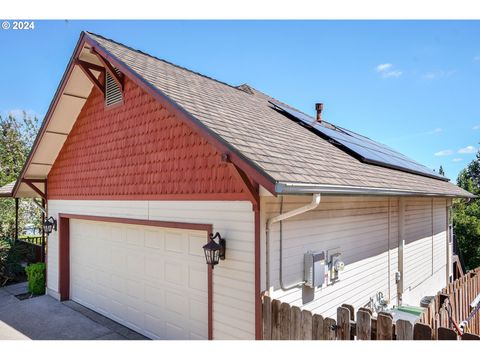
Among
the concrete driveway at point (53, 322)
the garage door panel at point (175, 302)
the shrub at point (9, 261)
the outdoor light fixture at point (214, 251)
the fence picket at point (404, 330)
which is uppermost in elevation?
the outdoor light fixture at point (214, 251)

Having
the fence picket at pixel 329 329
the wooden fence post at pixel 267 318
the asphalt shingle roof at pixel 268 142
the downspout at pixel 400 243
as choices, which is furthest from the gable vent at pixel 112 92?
the downspout at pixel 400 243

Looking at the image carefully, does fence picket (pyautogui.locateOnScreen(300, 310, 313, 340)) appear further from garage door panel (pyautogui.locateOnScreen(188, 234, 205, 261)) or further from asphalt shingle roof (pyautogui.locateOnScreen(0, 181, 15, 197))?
asphalt shingle roof (pyautogui.locateOnScreen(0, 181, 15, 197))

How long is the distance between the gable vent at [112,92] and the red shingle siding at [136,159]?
0.18m

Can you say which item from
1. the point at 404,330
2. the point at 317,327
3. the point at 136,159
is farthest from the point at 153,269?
the point at 404,330

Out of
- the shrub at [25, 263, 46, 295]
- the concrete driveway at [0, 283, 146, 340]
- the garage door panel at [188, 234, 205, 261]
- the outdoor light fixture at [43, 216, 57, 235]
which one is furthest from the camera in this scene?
the shrub at [25, 263, 46, 295]

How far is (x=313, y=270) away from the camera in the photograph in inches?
196

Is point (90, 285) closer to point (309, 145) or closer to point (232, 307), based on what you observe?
point (232, 307)

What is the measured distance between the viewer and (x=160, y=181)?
5922 mm

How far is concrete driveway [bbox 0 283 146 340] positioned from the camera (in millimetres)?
6422

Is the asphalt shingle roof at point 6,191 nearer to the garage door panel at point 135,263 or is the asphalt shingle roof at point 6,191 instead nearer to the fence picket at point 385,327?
the garage door panel at point 135,263

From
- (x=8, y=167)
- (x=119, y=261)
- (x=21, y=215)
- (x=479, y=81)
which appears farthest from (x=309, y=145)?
(x=8, y=167)

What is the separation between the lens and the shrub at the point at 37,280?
370 inches

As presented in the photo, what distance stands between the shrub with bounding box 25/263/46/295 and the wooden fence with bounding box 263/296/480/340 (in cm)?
799

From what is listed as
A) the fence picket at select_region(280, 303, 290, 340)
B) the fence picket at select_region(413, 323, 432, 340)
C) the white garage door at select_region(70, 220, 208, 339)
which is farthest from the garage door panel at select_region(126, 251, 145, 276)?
the fence picket at select_region(413, 323, 432, 340)
